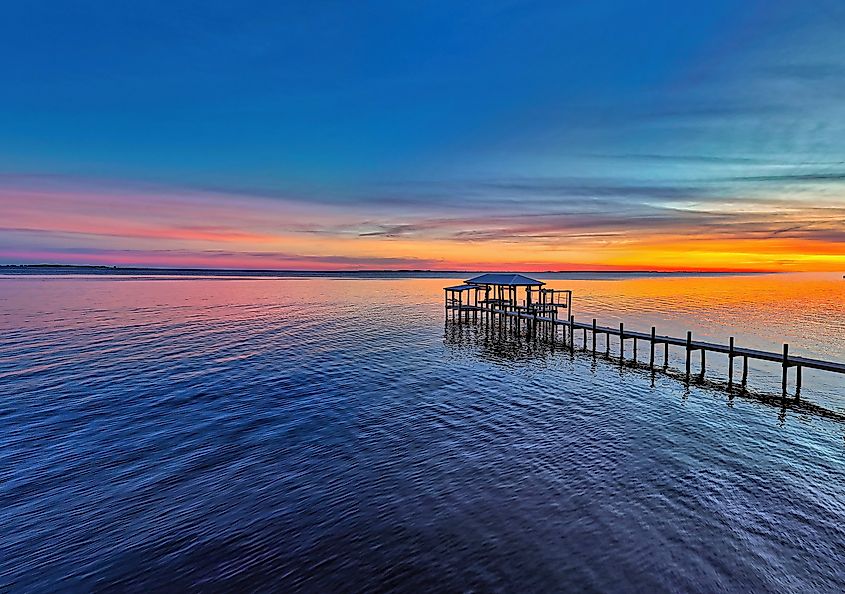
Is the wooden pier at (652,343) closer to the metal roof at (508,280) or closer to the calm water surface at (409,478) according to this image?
the metal roof at (508,280)

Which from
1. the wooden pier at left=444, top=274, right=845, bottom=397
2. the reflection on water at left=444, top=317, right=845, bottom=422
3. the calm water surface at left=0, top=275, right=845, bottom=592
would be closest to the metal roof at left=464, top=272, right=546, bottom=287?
the wooden pier at left=444, top=274, right=845, bottom=397

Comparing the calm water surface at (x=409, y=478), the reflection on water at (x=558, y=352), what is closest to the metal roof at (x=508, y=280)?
the reflection on water at (x=558, y=352)

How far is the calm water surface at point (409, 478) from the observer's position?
8406mm

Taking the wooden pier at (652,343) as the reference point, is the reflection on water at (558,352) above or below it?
below

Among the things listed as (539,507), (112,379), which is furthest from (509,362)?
(112,379)

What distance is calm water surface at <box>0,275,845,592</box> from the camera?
8.41 metres

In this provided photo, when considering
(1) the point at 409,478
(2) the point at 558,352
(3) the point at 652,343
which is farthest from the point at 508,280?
(1) the point at 409,478

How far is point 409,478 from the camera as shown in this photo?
11.8 metres

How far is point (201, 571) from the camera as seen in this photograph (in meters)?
8.28

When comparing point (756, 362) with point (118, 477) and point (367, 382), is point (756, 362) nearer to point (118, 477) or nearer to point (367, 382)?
point (367, 382)

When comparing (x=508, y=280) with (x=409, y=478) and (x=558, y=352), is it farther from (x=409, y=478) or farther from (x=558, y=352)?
(x=409, y=478)

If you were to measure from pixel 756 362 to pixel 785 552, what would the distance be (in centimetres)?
2180

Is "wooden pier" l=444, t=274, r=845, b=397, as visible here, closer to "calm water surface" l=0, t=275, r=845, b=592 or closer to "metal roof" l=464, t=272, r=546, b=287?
"metal roof" l=464, t=272, r=546, b=287

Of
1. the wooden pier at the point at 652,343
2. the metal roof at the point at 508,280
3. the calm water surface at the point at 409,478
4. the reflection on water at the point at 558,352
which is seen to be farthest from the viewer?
the metal roof at the point at 508,280
